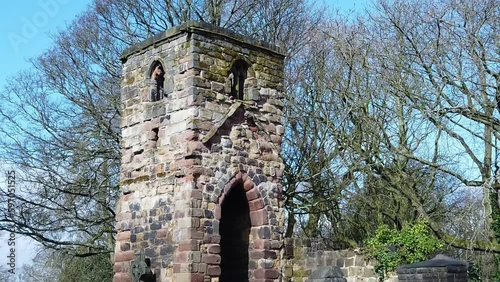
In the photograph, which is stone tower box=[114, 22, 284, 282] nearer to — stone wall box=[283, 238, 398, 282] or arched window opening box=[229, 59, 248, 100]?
arched window opening box=[229, 59, 248, 100]

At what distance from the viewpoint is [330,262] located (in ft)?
41.4

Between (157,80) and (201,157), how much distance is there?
1937 millimetres

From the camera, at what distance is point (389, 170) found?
50.7 ft

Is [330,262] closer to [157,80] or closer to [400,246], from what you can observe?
[400,246]

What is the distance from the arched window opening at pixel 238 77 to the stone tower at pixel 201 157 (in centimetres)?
2

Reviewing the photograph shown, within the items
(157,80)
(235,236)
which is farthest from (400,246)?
(157,80)

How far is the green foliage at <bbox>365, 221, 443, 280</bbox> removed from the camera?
1225 cm

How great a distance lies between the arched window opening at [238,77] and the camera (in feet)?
38.2

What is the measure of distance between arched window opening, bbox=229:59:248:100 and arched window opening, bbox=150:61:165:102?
1.22 m

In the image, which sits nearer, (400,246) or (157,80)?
(157,80)

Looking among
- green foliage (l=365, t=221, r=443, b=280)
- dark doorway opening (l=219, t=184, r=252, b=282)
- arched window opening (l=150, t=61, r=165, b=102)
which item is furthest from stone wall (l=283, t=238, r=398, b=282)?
arched window opening (l=150, t=61, r=165, b=102)

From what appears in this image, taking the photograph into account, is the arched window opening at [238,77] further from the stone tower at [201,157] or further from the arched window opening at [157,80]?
the arched window opening at [157,80]

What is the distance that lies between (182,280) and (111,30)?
9.68 meters

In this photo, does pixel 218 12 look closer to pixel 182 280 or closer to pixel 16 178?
pixel 16 178
